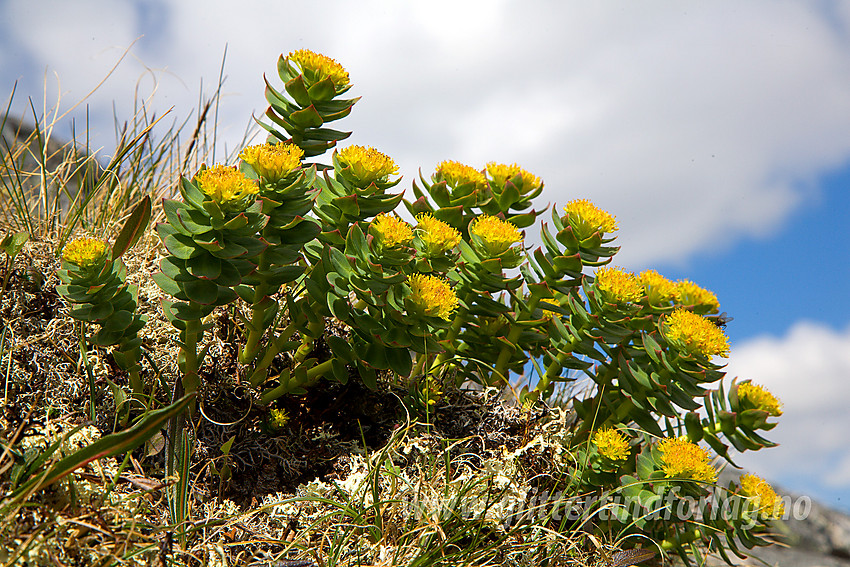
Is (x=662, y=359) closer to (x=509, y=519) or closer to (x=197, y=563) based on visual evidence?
(x=509, y=519)

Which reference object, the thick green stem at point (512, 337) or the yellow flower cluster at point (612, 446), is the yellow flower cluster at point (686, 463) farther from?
the thick green stem at point (512, 337)

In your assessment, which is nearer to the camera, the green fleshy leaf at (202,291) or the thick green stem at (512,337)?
the green fleshy leaf at (202,291)

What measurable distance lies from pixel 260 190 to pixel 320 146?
1.19 ft

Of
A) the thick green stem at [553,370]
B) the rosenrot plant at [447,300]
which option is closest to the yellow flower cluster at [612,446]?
the rosenrot plant at [447,300]

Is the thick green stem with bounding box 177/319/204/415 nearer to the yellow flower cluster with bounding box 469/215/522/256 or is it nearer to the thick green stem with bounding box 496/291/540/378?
the yellow flower cluster with bounding box 469/215/522/256

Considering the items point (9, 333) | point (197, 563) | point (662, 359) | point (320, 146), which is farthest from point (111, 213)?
point (662, 359)

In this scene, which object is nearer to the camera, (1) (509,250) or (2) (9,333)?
(1) (509,250)

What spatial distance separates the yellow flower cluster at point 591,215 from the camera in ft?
6.70

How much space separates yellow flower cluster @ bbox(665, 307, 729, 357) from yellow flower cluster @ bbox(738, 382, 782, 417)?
304 mm

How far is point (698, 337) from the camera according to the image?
75.0 inches

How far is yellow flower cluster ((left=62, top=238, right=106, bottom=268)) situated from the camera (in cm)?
166

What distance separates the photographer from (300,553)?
5.24 feet

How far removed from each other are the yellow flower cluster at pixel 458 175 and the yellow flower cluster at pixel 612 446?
920 mm

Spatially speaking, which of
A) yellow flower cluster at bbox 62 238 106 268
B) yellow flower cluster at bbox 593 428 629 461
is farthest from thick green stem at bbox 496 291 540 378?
yellow flower cluster at bbox 62 238 106 268
